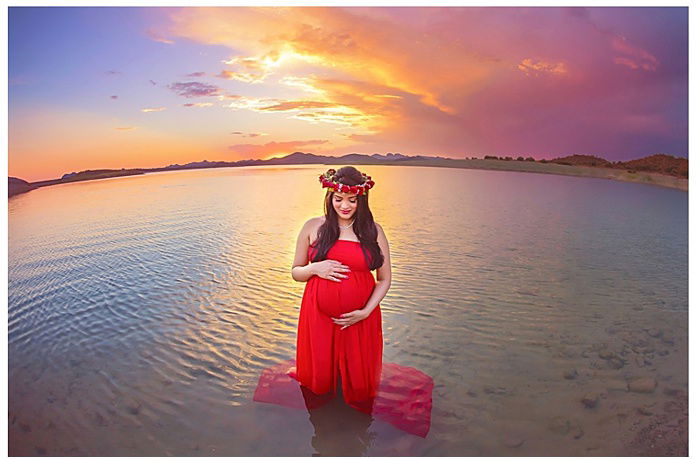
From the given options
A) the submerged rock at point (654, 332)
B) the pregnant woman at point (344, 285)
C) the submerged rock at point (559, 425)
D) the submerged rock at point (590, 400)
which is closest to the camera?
the pregnant woman at point (344, 285)

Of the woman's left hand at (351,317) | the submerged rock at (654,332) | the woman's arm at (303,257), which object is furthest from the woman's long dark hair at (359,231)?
the submerged rock at (654,332)

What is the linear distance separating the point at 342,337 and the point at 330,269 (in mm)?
647

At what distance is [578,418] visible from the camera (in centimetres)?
398

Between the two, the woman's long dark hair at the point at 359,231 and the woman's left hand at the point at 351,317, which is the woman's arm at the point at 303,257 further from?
the woman's left hand at the point at 351,317

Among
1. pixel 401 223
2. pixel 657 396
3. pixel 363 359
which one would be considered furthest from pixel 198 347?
pixel 401 223

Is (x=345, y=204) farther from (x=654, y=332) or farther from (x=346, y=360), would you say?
(x=654, y=332)

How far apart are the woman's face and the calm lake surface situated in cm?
166

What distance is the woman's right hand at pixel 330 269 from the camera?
360cm

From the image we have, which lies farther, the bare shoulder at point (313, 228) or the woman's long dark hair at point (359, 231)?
the bare shoulder at point (313, 228)

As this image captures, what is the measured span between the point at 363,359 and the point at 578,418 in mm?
1858

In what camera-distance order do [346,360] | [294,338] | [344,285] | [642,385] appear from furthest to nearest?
[294,338] → [642,385] → [346,360] → [344,285]

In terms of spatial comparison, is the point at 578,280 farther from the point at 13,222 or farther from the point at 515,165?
the point at 515,165

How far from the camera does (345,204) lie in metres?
3.56

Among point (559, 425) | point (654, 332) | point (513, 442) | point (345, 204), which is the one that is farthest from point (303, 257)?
point (654, 332)
